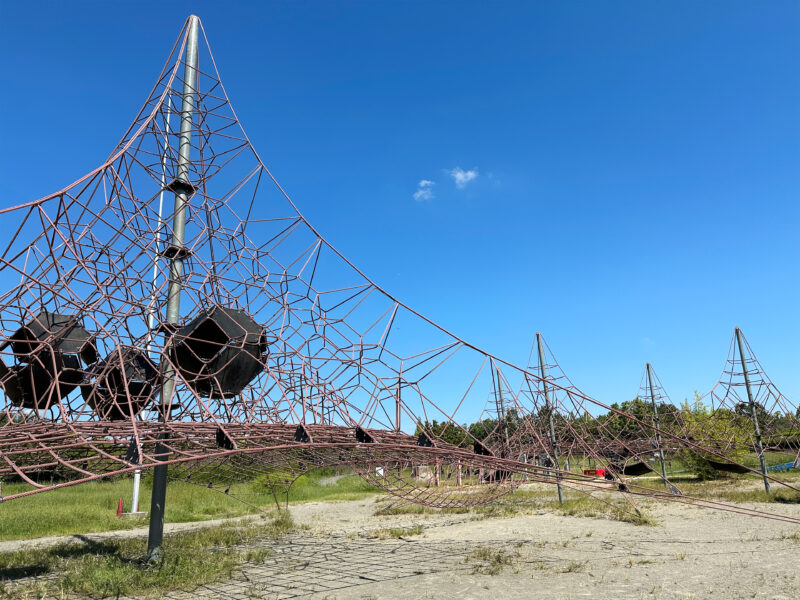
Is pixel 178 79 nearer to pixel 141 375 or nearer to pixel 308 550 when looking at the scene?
pixel 141 375

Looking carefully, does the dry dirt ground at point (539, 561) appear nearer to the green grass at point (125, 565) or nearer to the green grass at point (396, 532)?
the green grass at point (396, 532)

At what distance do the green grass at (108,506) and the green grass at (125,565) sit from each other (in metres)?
4.64

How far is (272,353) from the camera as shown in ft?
29.5

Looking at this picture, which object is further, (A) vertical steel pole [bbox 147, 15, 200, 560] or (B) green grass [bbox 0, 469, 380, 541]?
(B) green grass [bbox 0, 469, 380, 541]

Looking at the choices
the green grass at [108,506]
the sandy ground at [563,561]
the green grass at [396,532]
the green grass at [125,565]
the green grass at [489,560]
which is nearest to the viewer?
the sandy ground at [563,561]

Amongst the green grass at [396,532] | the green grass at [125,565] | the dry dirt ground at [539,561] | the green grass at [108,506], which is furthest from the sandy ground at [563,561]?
the green grass at [108,506]

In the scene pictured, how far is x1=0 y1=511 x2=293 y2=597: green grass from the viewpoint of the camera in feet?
26.6

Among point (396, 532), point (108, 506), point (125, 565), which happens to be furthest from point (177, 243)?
point (108, 506)

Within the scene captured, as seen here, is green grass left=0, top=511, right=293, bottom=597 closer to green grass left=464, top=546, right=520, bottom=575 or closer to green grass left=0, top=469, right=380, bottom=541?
green grass left=464, top=546, right=520, bottom=575

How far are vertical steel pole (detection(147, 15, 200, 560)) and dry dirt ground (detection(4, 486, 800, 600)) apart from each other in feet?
5.70

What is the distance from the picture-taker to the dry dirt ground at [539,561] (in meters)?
7.63

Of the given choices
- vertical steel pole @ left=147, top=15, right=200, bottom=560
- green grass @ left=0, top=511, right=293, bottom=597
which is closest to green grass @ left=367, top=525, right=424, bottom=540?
green grass @ left=0, top=511, right=293, bottom=597

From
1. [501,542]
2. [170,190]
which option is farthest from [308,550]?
[170,190]

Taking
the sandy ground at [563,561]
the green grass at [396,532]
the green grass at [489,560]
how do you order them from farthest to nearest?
the green grass at [396,532] → the green grass at [489,560] → the sandy ground at [563,561]
